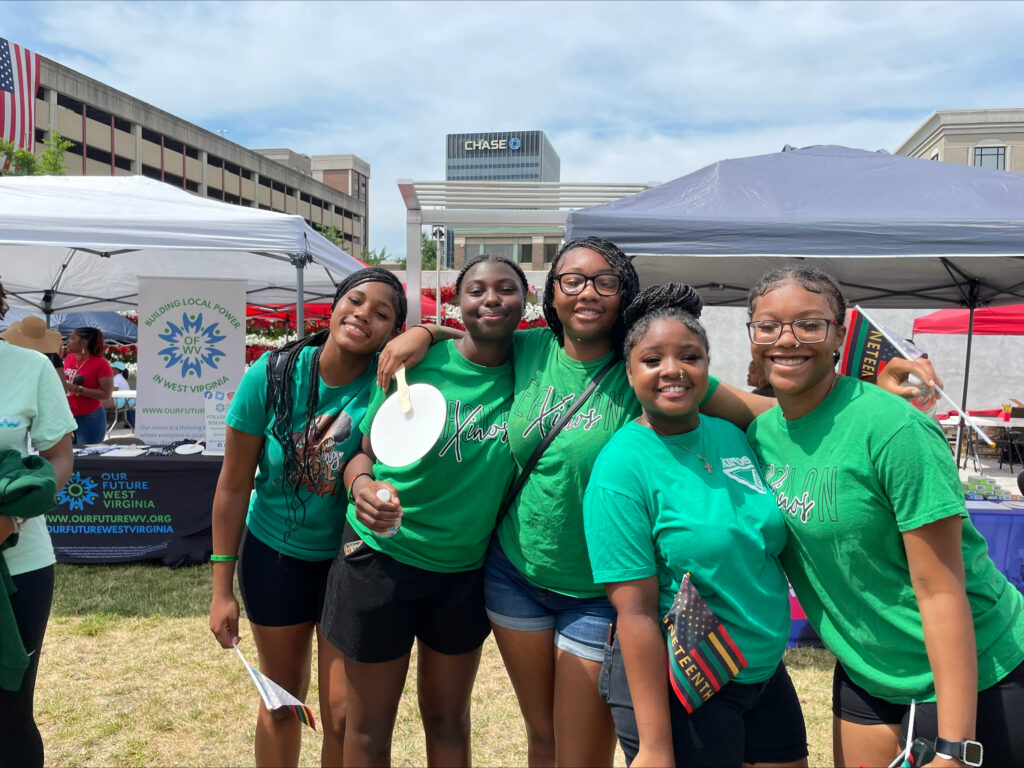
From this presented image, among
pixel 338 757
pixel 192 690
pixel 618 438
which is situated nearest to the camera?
pixel 618 438

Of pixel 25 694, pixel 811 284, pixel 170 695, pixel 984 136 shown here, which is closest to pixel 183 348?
pixel 170 695

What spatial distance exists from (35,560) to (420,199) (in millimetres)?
2903

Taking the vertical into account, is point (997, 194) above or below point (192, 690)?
above

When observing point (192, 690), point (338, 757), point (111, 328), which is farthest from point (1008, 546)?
point (111, 328)

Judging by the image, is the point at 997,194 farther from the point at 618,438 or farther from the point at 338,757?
the point at 338,757

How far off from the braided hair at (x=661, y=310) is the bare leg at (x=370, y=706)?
43.6 inches

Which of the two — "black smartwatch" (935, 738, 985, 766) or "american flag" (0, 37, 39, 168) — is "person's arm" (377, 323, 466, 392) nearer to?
"black smartwatch" (935, 738, 985, 766)

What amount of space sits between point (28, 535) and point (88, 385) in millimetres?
5478

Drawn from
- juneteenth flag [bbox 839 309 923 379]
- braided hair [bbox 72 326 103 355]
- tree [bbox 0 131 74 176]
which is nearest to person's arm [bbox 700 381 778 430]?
juneteenth flag [bbox 839 309 923 379]

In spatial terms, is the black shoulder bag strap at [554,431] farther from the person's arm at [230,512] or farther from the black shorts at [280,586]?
the person's arm at [230,512]

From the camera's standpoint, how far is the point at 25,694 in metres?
1.99

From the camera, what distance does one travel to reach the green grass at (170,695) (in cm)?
292

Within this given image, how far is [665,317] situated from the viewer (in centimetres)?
156

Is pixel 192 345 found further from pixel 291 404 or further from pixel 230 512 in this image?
pixel 291 404
